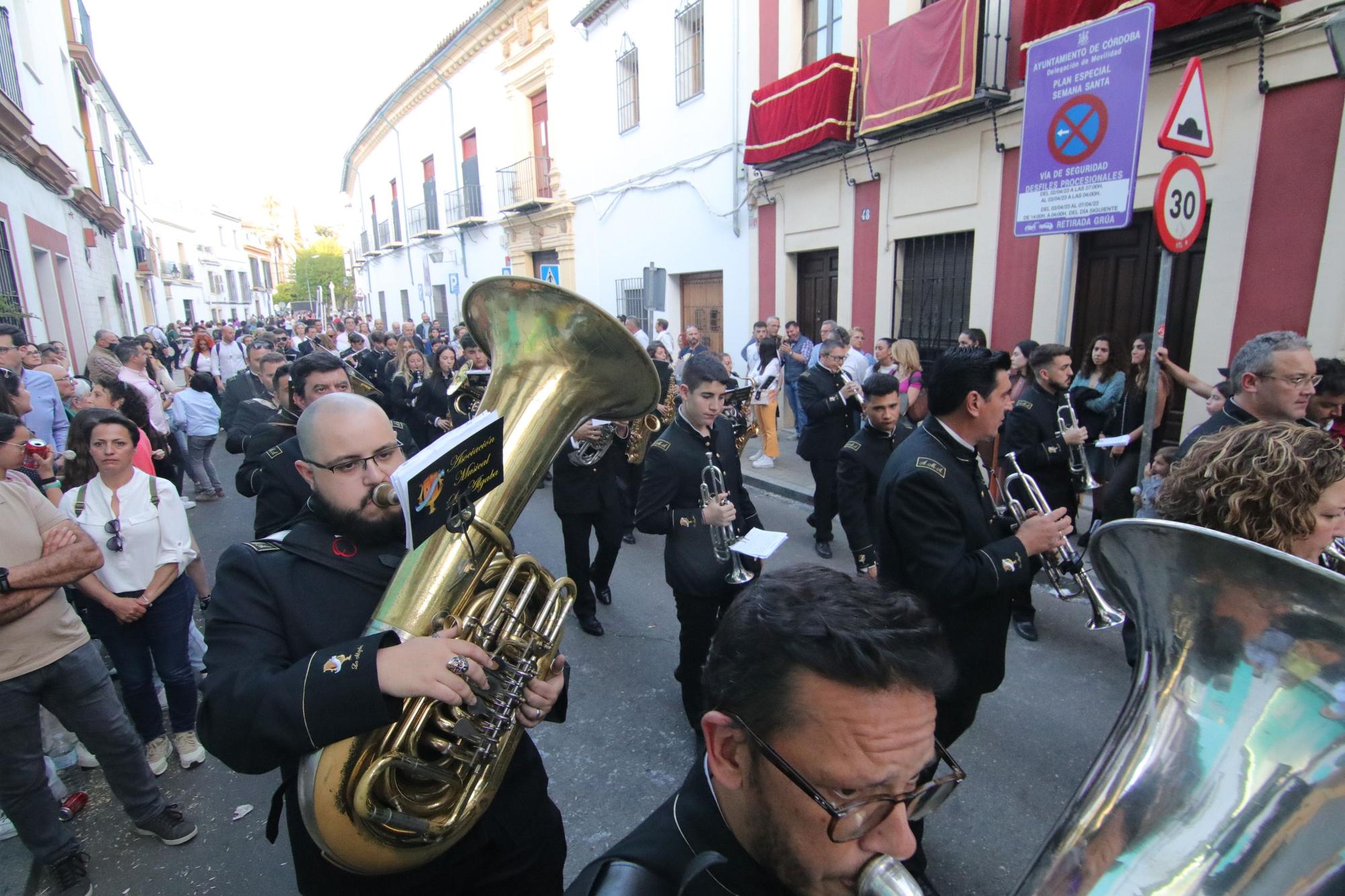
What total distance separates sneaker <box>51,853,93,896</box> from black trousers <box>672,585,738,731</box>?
2.39 meters

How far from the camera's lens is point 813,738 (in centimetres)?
99

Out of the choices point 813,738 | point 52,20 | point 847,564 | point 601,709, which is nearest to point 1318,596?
point 813,738

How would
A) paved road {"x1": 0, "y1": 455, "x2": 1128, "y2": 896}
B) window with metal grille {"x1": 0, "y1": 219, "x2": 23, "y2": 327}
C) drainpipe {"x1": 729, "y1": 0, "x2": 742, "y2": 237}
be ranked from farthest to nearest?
drainpipe {"x1": 729, "y1": 0, "x2": 742, "y2": 237} < window with metal grille {"x1": 0, "y1": 219, "x2": 23, "y2": 327} < paved road {"x1": 0, "y1": 455, "x2": 1128, "y2": 896}

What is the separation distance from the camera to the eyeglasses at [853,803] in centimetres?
96

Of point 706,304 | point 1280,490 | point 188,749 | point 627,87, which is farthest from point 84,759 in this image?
point 627,87

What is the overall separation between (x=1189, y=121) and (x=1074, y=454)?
2.08 m

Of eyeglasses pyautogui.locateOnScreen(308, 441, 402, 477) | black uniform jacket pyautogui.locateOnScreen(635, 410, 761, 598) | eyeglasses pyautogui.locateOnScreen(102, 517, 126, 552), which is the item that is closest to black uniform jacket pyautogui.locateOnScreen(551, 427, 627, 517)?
black uniform jacket pyautogui.locateOnScreen(635, 410, 761, 598)

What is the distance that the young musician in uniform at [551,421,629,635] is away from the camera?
4441 mm

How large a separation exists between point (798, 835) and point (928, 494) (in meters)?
1.55

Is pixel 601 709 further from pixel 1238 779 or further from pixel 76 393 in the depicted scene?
pixel 76 393

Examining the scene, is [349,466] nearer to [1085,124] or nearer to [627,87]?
[1085,124]

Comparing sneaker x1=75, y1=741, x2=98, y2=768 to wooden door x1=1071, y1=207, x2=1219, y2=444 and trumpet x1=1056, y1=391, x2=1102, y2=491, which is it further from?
wooden door x1=1071, y1=207, x2=1219, y2=444

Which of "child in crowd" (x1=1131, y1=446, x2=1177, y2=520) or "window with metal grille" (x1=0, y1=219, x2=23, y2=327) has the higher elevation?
"window with metal grille" (x1=0, y1=219, x2=23, y2=327)

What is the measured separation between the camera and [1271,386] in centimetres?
287
